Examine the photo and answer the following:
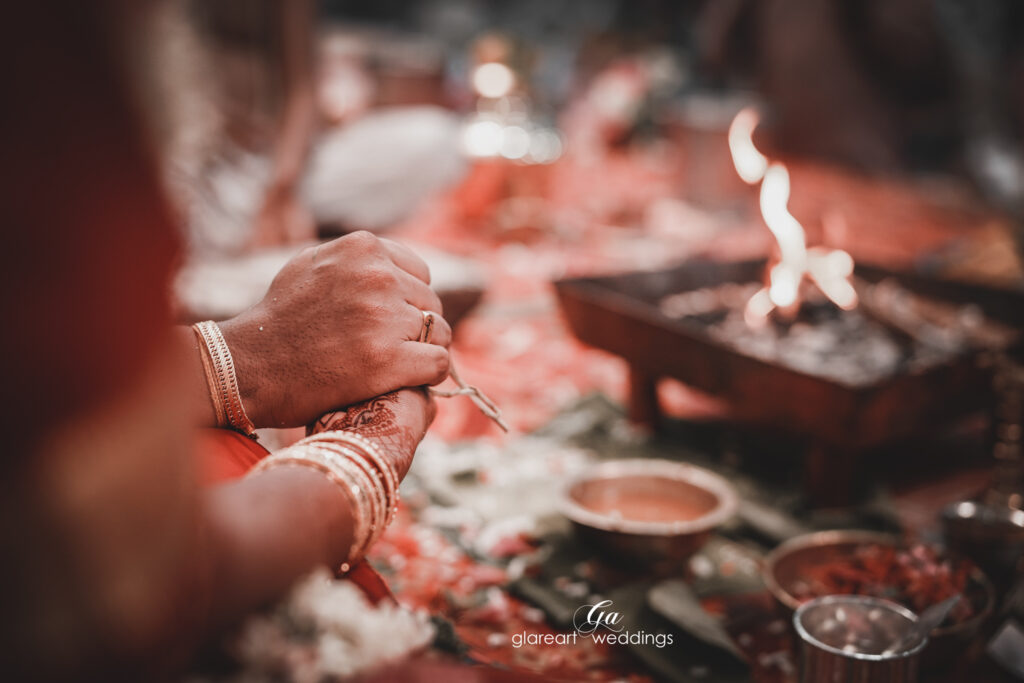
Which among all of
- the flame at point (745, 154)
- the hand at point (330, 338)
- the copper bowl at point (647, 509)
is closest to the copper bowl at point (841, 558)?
the copper bowl at point (647, 509)

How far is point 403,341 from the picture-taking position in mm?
1532

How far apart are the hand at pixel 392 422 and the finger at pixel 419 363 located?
0.11 feet

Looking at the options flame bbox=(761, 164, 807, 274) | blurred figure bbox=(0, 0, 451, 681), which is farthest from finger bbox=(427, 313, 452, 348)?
flame bbox=(761, 164, 807, 274)

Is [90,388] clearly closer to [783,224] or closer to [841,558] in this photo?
[841,558]

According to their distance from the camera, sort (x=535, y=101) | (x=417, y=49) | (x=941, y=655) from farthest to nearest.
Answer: (x=417, y=49) < (x=535, y=101) < (x=941, y=655)

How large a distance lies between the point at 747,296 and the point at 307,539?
156 inches

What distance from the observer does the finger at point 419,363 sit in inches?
60.1

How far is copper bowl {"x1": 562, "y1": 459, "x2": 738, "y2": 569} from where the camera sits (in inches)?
105

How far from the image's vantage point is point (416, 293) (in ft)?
5.31

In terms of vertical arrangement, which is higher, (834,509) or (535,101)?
(535,101)

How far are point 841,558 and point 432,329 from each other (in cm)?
181

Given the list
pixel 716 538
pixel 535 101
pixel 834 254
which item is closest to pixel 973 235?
pixel 834 254

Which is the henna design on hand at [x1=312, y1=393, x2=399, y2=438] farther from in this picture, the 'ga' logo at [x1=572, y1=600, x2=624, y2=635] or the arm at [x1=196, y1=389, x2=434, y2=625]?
the 'ga' logo at [x1=572, y1=600, x2=624, y2=635]

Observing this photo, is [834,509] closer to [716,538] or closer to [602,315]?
[716,538]
